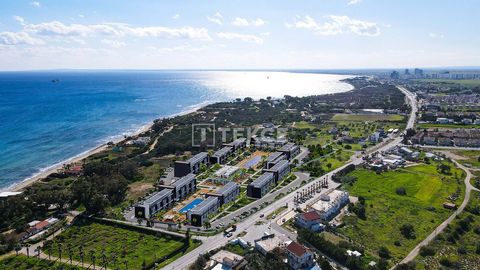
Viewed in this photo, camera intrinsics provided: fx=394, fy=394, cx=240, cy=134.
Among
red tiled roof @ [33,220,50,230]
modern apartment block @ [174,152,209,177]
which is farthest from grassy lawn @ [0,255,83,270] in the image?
modern apartment block @ [174,152,209,177]

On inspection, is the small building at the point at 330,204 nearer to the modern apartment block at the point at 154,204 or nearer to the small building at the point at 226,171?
the small building at the point at 226,171

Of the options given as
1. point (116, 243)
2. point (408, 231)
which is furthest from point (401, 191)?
point (116, 243)

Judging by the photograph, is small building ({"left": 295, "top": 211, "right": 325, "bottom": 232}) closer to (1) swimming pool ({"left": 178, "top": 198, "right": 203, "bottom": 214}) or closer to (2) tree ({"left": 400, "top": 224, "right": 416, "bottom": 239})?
(2) tree ({"left": 400, "top": 224, "right": 416, "bottom": 239})

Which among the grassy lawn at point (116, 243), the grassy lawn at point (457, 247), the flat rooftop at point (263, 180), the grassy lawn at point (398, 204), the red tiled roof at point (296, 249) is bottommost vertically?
the grassy lawn at point (116, 243)

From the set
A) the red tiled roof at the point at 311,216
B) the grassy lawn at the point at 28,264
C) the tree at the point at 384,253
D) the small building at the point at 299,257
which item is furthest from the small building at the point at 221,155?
the tree at the point at 384,253

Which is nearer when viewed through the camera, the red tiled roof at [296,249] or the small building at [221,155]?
the red tiled roof at [296,249]

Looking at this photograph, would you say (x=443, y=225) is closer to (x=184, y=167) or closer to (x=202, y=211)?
(x=202, y=211)

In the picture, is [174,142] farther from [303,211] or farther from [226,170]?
[303,211]
